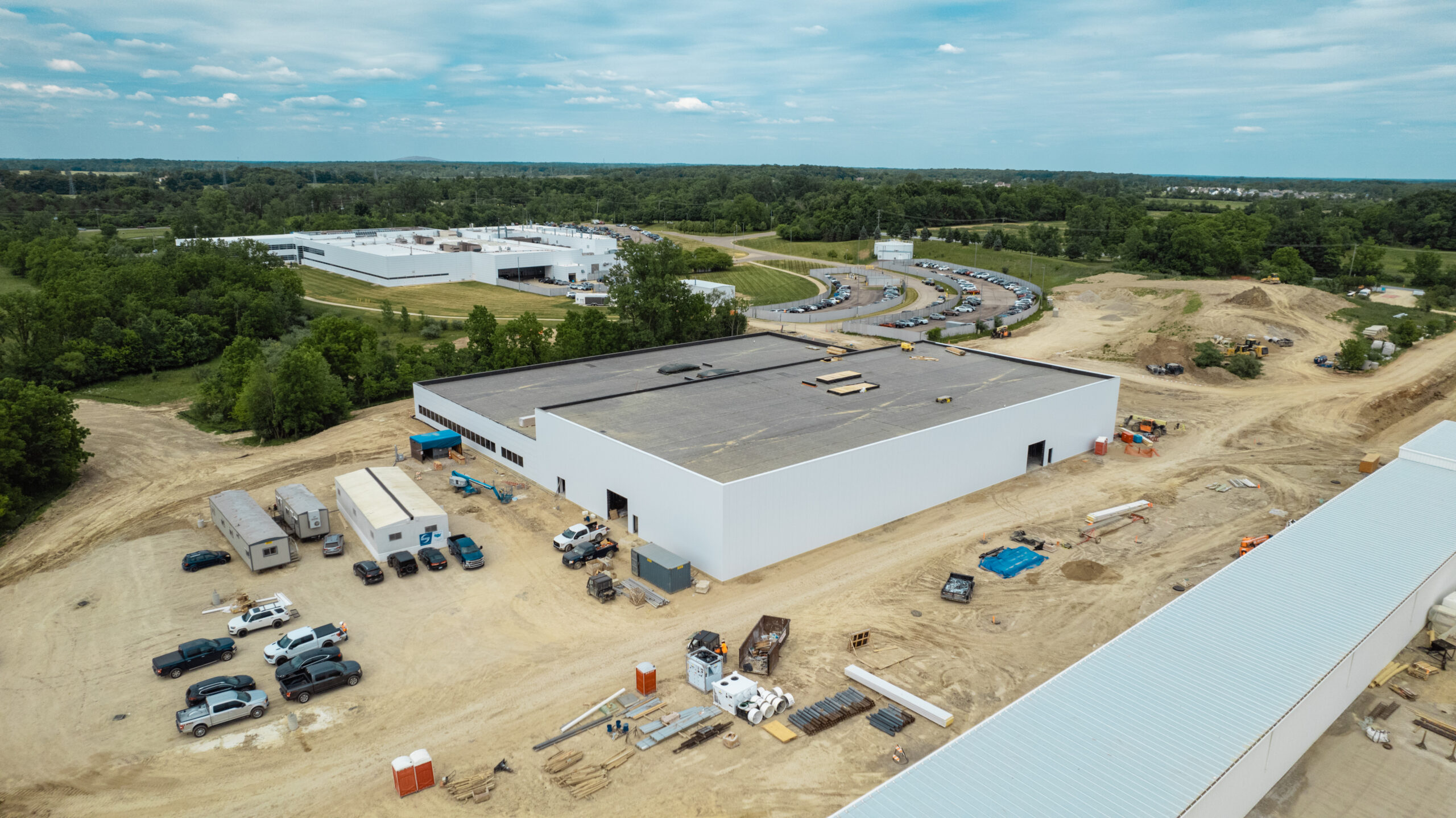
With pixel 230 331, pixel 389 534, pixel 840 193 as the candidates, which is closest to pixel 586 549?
pixel 389 534

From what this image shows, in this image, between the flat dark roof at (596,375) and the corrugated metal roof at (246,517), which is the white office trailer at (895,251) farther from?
the corrugated metal roof at (246,517)

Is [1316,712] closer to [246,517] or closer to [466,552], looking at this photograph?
[466,552]

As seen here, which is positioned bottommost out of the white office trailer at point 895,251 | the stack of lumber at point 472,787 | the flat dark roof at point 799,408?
the stack of lumber at point 472,787

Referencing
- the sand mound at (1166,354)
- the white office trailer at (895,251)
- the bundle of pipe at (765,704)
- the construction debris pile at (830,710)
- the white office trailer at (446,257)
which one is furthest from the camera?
the white office trailer at (895,251)

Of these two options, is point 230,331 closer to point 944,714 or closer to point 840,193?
point 944,714

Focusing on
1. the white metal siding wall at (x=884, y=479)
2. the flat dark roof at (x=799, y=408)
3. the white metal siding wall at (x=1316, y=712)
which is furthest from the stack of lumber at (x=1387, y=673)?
the flat dark roof at (x=799, y=408)

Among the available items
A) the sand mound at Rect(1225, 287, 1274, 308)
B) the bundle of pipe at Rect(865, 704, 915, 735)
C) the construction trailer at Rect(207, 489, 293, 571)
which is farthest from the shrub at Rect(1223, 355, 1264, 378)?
the construction trailer at Rect(207, 489, 293, 571)
